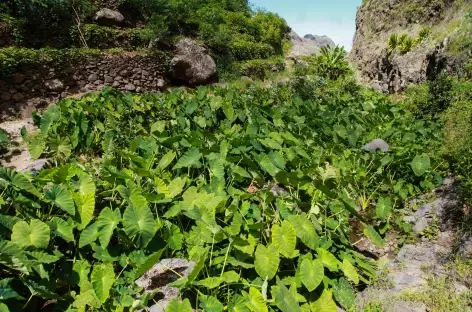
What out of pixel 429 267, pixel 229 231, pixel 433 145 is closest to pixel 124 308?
pixel 229 231

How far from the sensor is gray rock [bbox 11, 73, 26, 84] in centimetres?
992

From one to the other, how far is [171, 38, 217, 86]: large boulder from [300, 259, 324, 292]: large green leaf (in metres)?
11.1

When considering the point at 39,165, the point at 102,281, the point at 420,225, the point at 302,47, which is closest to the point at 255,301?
the point at 102,281

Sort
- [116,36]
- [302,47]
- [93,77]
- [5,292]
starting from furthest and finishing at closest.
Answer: [302,47] < [116,36] < [93,77] < [5,292]

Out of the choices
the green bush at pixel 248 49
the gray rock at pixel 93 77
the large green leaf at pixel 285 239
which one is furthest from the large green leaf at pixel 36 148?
the green bush at pixel 248 49

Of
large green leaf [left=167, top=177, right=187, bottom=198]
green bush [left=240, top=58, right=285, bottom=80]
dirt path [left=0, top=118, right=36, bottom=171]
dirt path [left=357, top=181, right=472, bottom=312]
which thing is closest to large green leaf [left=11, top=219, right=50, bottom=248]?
large green leaf [left=167, top=177, right=187, bottom=198]

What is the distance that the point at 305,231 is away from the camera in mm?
3461

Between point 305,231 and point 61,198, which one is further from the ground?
point 61,198

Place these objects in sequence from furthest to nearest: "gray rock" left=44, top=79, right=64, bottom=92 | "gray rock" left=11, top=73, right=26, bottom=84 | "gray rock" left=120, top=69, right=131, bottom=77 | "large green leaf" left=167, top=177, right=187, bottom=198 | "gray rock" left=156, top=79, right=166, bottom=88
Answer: "gray rock" left=156, top=79, right=166, bottom=88 → "gray rock" left=120, top=69, right=131, bottom=77 → "gray rock" left=44, top=79, right=64, bottom=92 → "gray rock" left=11, top=73, right=26, bottom=84 → "large green leaf" left=167, top=177, right=187, bottom=198

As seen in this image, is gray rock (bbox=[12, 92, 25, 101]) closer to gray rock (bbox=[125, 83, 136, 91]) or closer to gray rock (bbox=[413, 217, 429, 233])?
gray rock (bbox=[125, 83, 136, 91])

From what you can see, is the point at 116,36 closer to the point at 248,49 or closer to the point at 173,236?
the point at 248,49

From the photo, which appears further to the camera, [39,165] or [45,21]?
[45,21]

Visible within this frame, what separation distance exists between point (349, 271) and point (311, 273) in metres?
0.47

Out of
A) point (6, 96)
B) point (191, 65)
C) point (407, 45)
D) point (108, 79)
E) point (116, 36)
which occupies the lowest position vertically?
point (6, 96)
